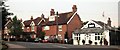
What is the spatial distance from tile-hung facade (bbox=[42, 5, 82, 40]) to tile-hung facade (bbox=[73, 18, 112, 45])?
6399 mm

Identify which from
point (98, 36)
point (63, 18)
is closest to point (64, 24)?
point (63, 18)

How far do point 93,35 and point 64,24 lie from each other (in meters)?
12.4

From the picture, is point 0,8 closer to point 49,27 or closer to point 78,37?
point 78,37

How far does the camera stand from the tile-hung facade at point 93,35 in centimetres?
6028

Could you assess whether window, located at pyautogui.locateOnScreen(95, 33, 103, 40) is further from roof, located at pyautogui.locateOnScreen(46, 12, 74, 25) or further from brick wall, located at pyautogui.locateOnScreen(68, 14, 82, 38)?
roof, located at pyautogui.locateOnScreen(46, 12, 74, 25)

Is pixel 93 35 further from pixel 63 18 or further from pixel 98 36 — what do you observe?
pixel 63 18

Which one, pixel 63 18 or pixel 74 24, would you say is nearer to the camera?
pixel 74 24

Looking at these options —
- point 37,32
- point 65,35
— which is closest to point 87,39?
point 65,35

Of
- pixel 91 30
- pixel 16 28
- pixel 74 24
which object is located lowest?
pixel 91 30

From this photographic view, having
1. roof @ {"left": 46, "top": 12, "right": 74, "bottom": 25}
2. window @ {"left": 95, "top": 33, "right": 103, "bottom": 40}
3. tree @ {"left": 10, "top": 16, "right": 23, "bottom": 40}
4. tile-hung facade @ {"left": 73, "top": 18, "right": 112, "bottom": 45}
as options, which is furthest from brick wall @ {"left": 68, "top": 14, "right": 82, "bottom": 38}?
tree @ {"left": 10, "top": 16, "right": 23, "bottom": 40}

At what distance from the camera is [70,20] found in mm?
73375

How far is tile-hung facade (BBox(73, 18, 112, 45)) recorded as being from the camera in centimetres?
6028

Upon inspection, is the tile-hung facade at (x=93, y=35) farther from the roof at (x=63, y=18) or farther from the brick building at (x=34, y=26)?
the brick building at (x=34, y=26)

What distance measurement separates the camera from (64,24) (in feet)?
241
